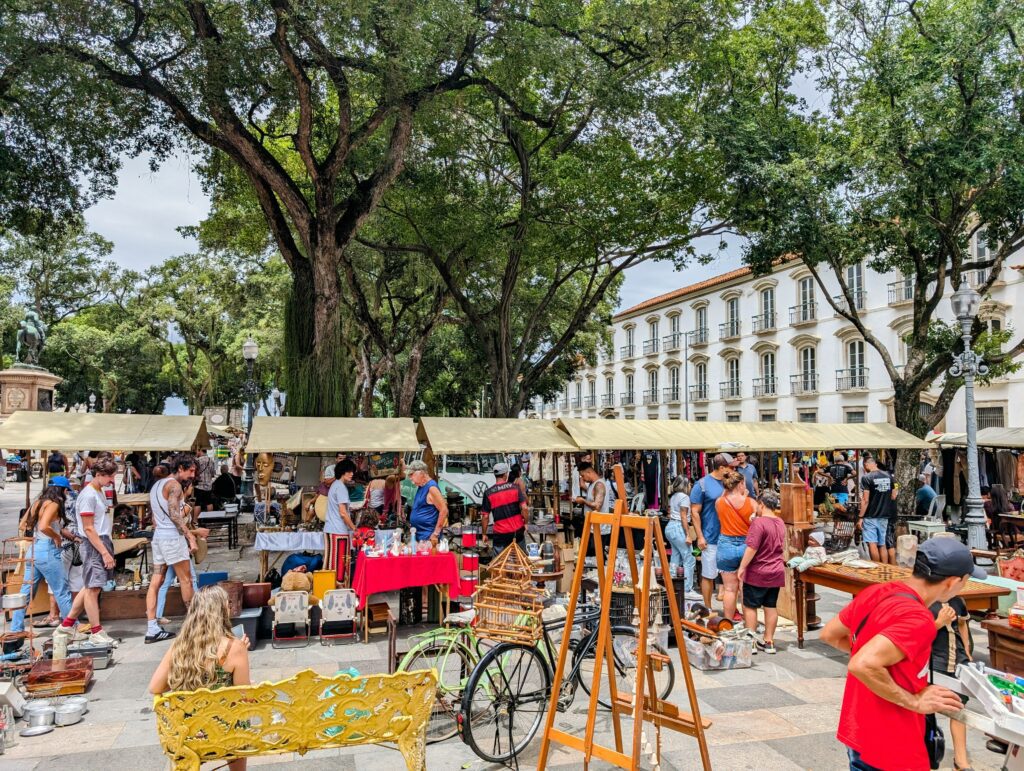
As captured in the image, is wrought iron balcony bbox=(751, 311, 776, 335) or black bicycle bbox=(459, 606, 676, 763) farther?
wrought iron balcony bbox=(751, 311, 776, 335)

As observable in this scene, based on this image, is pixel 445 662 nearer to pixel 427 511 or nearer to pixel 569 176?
pixel 427 511

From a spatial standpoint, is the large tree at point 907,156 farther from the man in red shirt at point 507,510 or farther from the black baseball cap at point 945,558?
the black baseball cap at point 945,558

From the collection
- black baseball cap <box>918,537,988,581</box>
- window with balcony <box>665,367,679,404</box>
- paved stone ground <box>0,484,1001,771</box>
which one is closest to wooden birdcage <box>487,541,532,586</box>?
paved stone ground <box>0,484,1001,771</box>

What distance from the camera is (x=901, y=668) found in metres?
2.82

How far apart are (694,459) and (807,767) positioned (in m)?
17.8

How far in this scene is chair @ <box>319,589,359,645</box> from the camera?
24.9 feet

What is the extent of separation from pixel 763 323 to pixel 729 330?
2.83m

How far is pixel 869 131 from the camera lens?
13.7 metres

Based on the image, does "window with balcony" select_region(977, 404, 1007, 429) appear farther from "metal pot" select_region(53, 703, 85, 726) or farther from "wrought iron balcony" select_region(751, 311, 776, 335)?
"metal pot" select_region(53, 703, 85, 726)

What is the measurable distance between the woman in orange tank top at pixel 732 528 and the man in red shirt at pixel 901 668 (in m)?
4.48

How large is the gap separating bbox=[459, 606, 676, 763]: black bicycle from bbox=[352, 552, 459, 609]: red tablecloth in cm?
274

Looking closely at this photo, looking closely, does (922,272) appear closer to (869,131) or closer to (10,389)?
(869,131)

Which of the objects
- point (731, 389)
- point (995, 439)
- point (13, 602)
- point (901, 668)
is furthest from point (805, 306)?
point (901, 668)

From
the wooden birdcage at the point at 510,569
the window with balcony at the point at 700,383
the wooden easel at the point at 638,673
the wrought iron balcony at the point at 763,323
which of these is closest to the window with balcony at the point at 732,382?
the window with balcony at the point at 700,383
